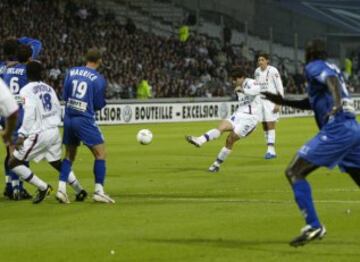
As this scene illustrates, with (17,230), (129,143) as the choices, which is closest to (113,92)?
(129,143)

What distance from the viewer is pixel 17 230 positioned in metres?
13.4

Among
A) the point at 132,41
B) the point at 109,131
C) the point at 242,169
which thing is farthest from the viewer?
the point at 132,41

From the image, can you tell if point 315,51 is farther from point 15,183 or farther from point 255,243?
point 15,183

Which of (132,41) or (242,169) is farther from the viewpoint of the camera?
(132,41)

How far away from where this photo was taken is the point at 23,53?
1700 cm

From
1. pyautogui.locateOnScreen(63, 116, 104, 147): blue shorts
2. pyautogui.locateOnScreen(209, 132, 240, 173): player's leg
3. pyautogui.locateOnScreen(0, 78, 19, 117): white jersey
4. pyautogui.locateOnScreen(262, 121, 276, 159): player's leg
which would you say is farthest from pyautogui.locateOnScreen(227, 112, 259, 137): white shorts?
pyautogui.locateOnScreen(0, 78, 19, 117): white jersey

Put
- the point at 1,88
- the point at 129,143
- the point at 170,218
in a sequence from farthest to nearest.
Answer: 1. the point at 129,143
2. the point at 170,218
3. the point at 1,88

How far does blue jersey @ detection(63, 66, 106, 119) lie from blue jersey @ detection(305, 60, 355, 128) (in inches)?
190

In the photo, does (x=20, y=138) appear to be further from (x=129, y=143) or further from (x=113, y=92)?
(x=113, y=92)

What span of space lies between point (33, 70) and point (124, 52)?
34.9 m

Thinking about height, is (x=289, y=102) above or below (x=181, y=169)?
above

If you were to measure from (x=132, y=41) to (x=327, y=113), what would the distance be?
4079 cm

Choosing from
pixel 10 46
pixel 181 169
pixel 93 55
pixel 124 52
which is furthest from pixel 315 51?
pixel 124 52

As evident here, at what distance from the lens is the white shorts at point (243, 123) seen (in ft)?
76.2
